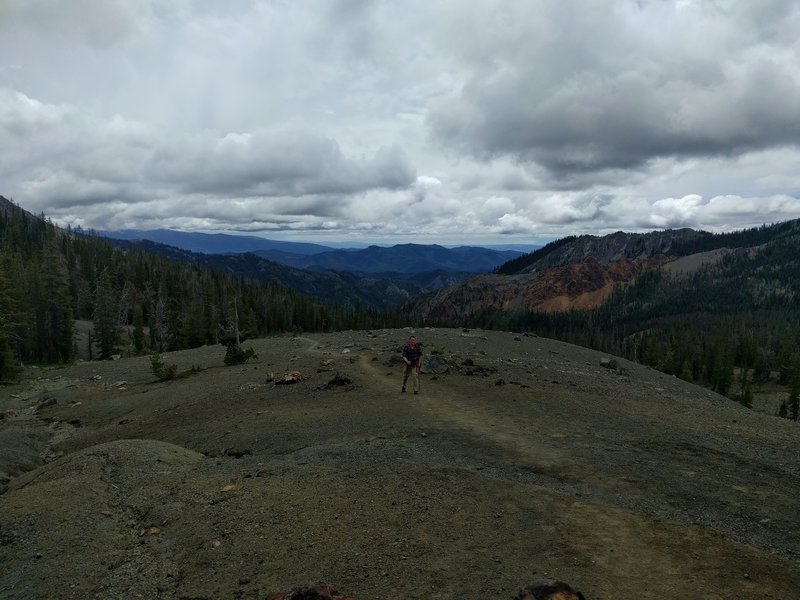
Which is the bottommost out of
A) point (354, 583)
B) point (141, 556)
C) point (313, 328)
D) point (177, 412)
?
point (313, 328)

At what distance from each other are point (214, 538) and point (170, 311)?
359ft

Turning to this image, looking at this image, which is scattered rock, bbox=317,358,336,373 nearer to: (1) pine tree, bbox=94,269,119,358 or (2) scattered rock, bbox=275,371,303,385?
(2) scattered rock, bbox=275,371,303,385

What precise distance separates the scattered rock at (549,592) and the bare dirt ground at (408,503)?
1197 millimetres

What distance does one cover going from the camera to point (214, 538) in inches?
394

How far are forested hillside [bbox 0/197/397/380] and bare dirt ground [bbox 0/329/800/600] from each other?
105 feet

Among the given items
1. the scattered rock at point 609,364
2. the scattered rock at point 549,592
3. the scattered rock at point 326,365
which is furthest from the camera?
the scattered rock at point 609,364

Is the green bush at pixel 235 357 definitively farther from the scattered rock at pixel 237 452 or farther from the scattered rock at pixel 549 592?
the scattered rock at pixel 549 592

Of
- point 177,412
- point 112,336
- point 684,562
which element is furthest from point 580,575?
point 112,336

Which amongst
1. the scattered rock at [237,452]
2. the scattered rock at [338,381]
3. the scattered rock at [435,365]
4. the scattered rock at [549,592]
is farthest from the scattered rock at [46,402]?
the scattered rock at [549,592]

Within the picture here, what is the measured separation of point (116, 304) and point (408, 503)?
303 ft

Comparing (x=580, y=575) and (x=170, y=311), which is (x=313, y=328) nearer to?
(x=170, y=311)

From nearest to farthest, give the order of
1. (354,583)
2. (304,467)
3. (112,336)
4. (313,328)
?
(354,583)
(304,467)
(112,336)
(313,328)

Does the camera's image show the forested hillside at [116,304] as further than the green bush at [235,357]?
Yes

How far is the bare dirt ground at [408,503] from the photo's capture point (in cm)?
823
